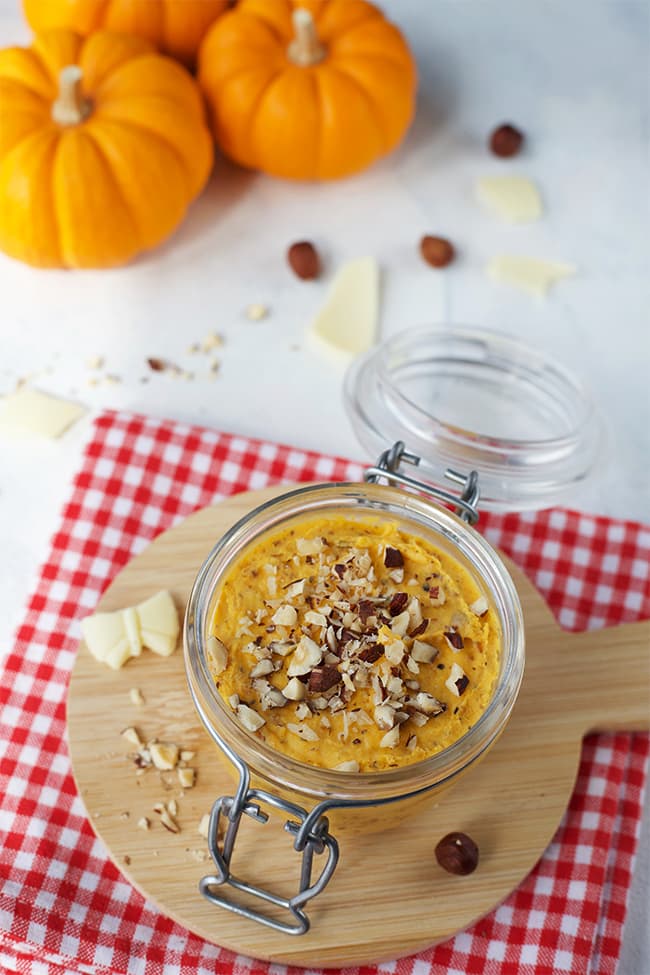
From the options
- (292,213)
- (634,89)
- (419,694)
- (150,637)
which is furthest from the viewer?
(634,89)

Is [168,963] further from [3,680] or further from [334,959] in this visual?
[3,680]

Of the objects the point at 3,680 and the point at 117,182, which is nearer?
the point at 3,680

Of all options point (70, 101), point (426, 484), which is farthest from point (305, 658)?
point (70, 101)

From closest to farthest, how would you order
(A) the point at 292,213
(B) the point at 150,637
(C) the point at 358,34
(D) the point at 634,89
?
(B) the point at 150,637
(C) the point at 358,34
(A) the point at 292,213
(D) the point at 634,89

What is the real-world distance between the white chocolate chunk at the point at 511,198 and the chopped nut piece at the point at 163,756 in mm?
1665

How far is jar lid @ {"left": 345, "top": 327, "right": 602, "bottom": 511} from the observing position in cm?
225

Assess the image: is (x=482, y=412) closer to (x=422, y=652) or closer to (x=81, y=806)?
(x=422, y=652)

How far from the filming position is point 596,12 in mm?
3178

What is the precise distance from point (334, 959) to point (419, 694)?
45cm

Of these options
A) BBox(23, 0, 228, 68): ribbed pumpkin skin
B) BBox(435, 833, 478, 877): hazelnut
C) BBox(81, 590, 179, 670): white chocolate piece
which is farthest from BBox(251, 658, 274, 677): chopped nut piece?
BBox(23, 0, 228, 68): ribbed pumpkin skin

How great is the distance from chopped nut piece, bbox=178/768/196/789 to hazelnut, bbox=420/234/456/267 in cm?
144

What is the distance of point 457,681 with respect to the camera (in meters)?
1.67

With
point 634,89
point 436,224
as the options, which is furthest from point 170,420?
point 634,89

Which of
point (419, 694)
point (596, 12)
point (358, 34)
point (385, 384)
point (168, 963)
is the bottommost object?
point (168, 963)
